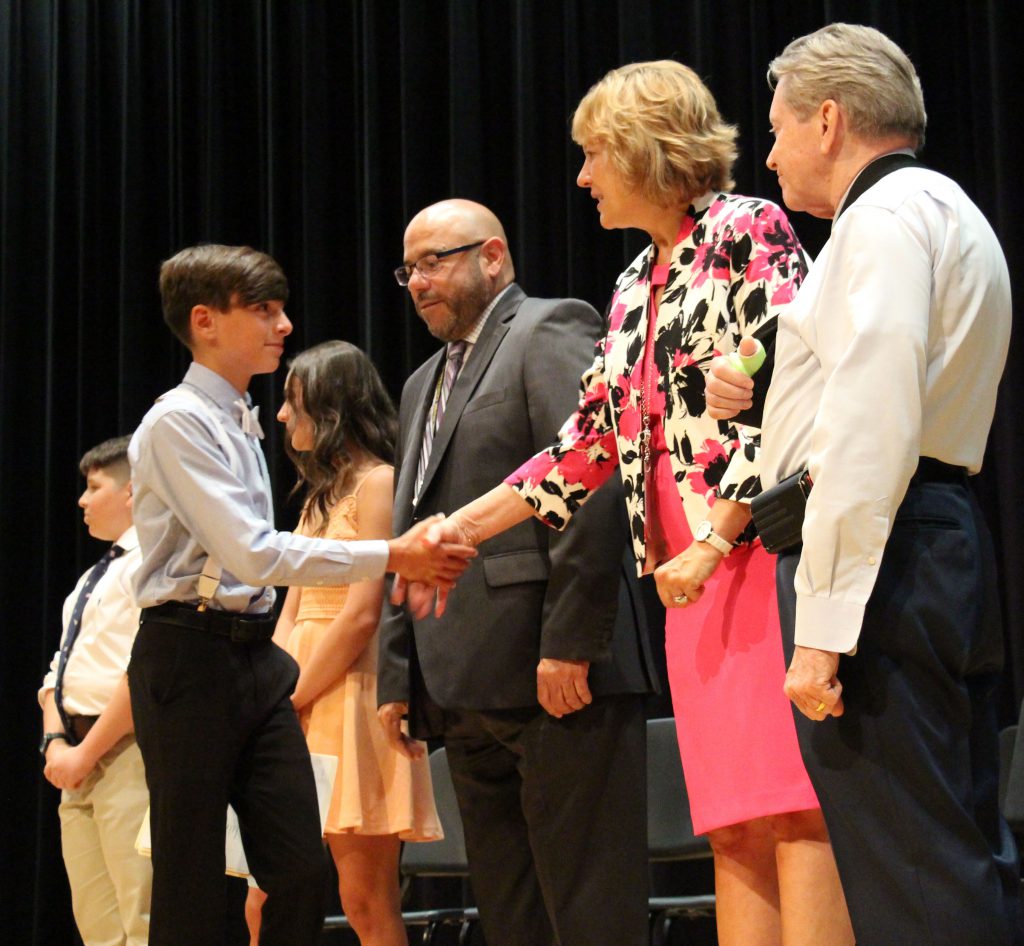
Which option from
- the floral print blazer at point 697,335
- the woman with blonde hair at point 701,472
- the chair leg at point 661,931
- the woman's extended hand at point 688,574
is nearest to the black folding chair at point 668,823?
the chair leg at point 661,931

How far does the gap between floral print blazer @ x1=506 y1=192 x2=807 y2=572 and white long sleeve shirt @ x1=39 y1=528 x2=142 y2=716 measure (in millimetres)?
2126

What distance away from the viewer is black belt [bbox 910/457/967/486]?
5.25 feet

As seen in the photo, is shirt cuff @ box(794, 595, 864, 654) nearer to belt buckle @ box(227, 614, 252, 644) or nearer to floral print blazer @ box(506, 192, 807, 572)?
floral print blazer @ box(506, 192, 807, 572)

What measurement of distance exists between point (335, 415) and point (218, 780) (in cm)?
105

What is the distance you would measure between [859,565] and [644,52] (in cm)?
339

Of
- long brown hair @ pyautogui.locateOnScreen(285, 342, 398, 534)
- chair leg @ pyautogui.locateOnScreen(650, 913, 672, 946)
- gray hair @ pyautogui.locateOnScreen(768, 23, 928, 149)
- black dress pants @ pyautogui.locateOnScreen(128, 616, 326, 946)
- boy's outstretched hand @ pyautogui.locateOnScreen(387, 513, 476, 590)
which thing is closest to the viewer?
gray hair @ pyautogui.locateOnScreen(768, 23, 928, 149)

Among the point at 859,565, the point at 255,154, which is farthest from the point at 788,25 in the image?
the point at 859,565

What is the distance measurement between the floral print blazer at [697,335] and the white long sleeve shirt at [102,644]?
213 centimetres

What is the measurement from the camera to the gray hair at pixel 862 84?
1.75 m

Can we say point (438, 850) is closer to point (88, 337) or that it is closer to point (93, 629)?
point (93, 629)

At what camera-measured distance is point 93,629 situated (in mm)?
4027

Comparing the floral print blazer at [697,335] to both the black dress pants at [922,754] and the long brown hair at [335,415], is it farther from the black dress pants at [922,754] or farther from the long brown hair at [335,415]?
the long brown hair at [335,415]

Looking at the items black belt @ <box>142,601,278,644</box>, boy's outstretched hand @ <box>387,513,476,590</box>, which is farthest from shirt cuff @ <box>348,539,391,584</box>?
black belt @ <box>142,601,278,644</box>

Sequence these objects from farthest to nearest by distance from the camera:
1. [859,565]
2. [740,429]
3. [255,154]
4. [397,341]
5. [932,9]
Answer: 1. [255,154]
2. [397,341]
3. [932,9]
4. [740,429]
5. [859,565]
